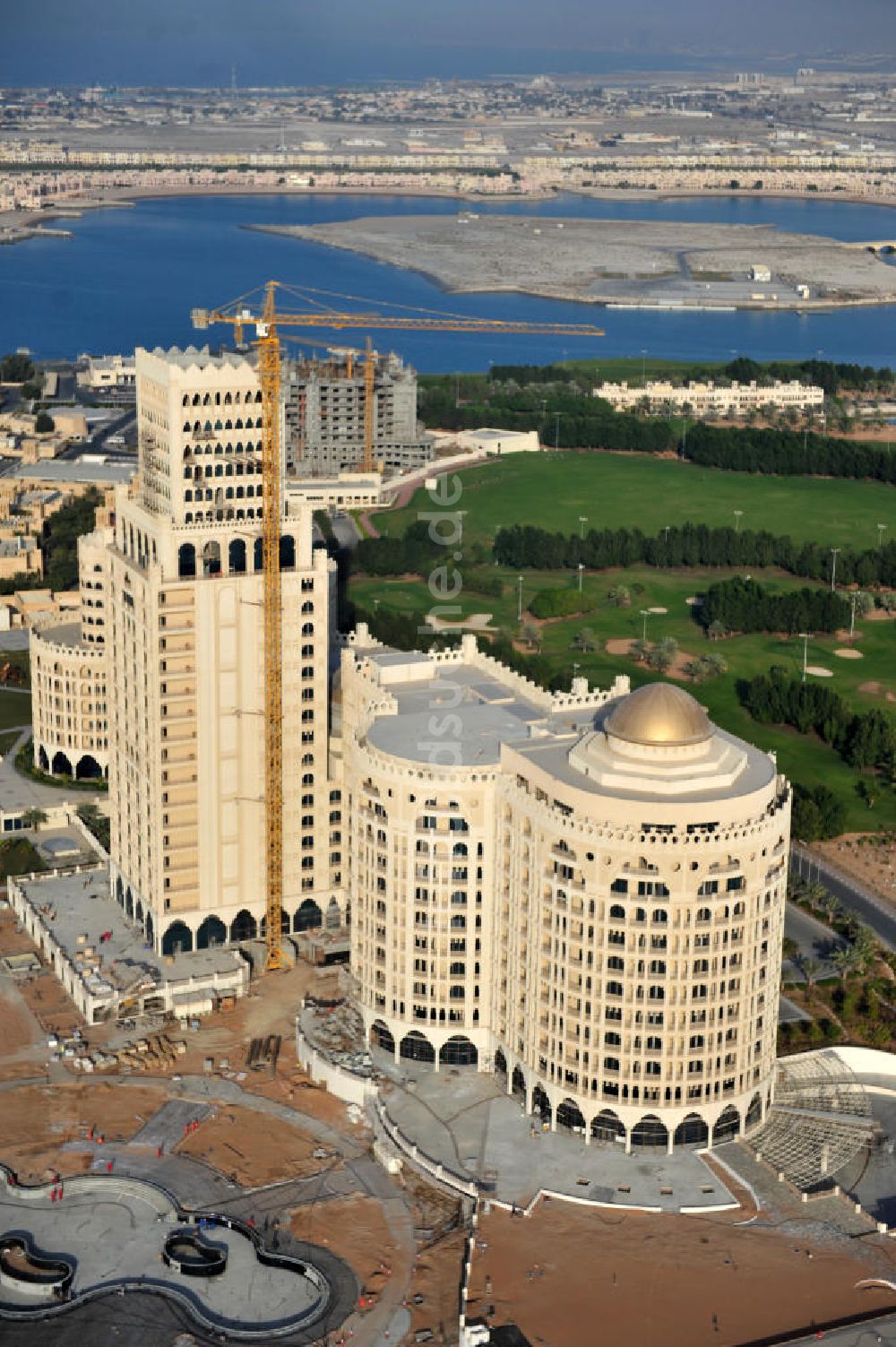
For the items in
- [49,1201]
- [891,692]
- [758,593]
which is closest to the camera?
[49,1201]

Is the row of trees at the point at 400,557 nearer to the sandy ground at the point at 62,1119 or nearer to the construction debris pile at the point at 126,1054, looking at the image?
the construction debris pile at the point at 126,1054

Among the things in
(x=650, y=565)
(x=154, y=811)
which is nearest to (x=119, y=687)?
(x=154, y=811)

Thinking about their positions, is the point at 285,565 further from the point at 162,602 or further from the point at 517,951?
the point at 517,951

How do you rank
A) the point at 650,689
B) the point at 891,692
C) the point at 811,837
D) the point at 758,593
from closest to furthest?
the point at 650,689
the point at 811,837
the point at 891,692
the point at 758,593

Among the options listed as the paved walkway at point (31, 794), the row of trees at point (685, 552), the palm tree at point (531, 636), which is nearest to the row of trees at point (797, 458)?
the row of trees at point (685, 552)

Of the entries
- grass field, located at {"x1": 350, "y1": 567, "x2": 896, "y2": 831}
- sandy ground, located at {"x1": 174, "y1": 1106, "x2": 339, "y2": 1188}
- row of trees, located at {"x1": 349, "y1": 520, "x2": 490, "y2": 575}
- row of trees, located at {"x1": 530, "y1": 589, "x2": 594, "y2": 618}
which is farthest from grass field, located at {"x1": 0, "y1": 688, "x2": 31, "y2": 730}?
sandy ground, located at {"x1": 174, "y1": 1106, "x2": 339, "y2": 1188}

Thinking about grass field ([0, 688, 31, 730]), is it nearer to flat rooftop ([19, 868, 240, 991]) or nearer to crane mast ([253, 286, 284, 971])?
flat rooftop ([19, 868, 240, 991])
